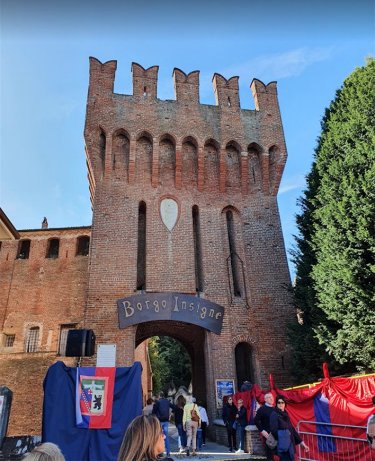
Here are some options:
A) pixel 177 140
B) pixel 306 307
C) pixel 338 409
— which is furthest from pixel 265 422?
pixel 177 140

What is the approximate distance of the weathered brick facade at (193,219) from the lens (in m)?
13.9

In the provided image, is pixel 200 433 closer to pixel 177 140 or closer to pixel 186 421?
pixel 186 421

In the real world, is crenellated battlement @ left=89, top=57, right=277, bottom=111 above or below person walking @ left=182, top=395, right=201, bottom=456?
above

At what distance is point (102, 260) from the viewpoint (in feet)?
46.7

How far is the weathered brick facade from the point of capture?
1391 centimetres

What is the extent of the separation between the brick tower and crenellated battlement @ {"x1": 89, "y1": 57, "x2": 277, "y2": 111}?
→ 2.2 inches

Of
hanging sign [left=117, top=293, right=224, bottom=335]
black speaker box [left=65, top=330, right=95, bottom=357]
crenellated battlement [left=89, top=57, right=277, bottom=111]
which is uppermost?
crenellated battlement [left=89, top=57, right=277, bottom=111]

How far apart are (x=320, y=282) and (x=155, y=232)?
268 inches

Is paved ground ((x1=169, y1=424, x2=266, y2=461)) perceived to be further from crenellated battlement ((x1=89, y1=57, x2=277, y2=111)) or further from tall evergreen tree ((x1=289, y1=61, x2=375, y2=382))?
crenellated battlement ((x1=89, y1=57, x2=277, y2=111))

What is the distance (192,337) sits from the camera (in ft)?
54.2

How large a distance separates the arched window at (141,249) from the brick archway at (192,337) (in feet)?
5.54

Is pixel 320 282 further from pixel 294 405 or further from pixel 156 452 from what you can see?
pixel 156 452

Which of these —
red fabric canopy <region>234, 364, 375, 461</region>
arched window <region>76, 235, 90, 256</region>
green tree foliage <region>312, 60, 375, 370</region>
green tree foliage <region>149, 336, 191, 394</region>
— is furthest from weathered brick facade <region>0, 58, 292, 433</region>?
green tree foliage <region>149, 336, 191, 394</region>

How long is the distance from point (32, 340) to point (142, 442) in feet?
64.5
